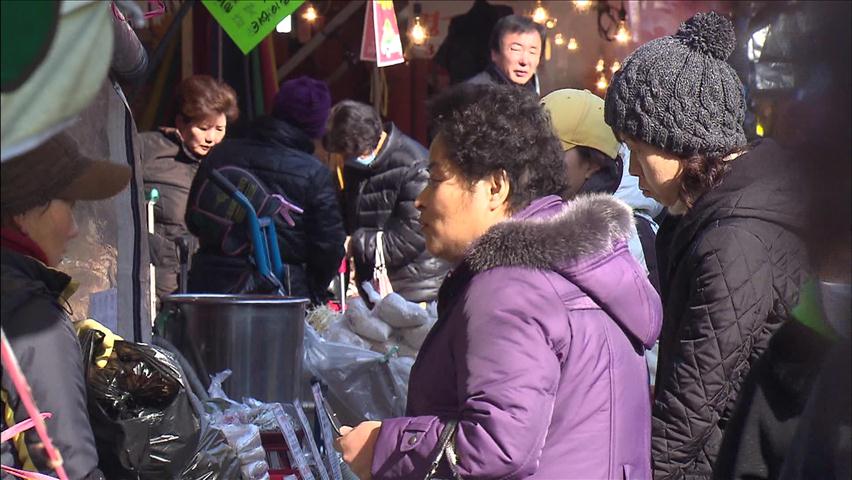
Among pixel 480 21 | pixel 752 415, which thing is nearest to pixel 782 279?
pixel 752 415

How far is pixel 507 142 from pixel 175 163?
4430mm

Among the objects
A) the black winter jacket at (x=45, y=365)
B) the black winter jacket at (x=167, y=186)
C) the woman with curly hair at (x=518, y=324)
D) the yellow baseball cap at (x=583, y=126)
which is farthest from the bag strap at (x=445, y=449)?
the black winter jacket at (x=167, y=186)

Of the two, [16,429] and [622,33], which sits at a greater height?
[622,33]

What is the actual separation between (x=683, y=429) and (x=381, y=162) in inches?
160

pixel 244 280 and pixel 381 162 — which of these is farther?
pixel 381 162

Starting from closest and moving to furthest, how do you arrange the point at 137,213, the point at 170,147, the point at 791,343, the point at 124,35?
the point at 791,343
the point at 124,35
the point at 137,213
the point at 170,147

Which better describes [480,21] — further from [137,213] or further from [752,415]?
[752,415]

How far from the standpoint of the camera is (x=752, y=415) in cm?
242

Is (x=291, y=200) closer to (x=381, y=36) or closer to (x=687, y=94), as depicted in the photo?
(x=381, y=36)

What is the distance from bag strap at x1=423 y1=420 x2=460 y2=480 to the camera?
94.3 inches

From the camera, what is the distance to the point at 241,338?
493cm

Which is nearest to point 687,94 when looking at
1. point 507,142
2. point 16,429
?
point 507,142

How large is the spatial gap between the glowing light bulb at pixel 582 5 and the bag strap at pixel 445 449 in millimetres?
7755

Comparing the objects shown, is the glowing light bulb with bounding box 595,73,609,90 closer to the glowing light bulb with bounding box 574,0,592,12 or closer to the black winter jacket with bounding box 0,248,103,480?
the glowing light bulb with bounding box 574,0,592,12
